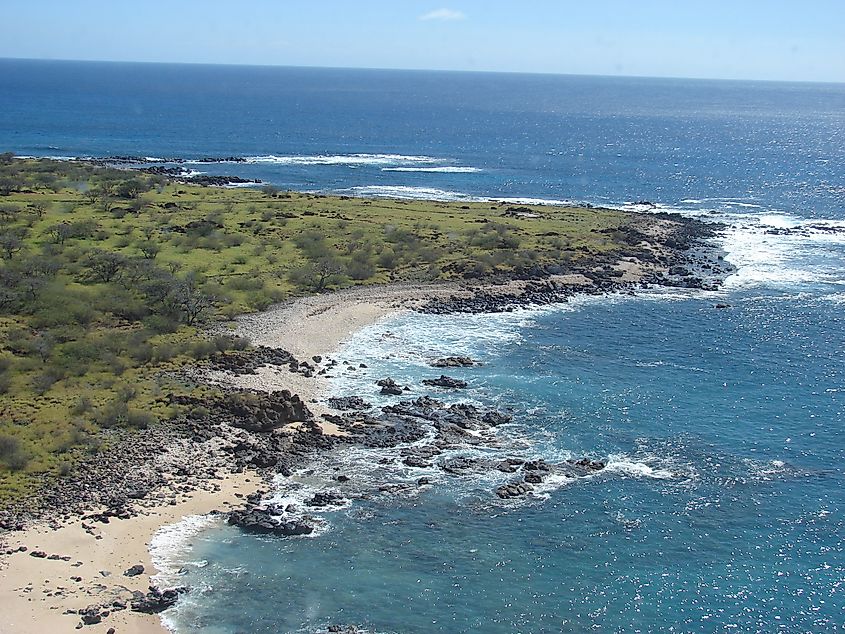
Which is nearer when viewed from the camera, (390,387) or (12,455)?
(12,455)

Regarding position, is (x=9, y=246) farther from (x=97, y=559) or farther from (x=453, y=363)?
(x=97, y=559)

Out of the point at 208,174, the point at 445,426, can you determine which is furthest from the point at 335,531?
the point at 208,174

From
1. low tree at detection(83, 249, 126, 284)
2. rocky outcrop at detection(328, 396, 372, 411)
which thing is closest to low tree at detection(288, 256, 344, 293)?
low tree at detection(83, 249, 126, 284)

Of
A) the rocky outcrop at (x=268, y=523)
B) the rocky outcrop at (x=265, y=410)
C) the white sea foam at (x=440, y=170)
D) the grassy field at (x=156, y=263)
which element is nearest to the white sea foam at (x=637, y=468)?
the rocky outcrop at (x=268, y=523)

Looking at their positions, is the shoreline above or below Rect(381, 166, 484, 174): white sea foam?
below

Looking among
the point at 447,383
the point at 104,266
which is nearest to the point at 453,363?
the point at 447,383

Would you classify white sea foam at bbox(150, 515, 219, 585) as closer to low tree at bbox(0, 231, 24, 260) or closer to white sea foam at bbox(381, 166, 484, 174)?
low tree at bbox(0, 231, 24, 260)

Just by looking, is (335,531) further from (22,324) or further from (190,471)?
(22,324)
